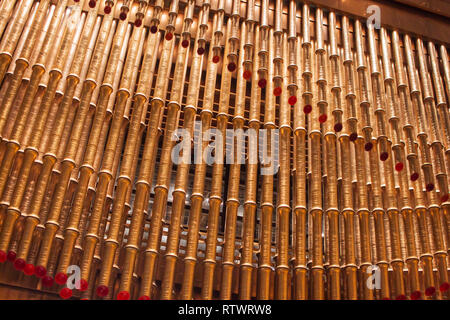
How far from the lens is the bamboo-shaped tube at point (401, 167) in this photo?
11.2 feet

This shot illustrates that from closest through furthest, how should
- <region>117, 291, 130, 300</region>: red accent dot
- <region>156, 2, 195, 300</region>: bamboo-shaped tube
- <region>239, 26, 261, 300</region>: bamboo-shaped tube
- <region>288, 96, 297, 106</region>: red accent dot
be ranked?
<region>117, 291, 130, 300</region>: red accent dot → <region>156, 2, 195, 300</region>: bamboo-shaped tube → <region>239, 26, 261, 300</region>: bamboo-shaped tube → <region>288, 96, 297, 106</region>: red accent dot

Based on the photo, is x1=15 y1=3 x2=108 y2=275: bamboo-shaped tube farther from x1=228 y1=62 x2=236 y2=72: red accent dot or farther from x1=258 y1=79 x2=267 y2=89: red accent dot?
x1=258 y1=79 x2=267 y2=89: red accent dot

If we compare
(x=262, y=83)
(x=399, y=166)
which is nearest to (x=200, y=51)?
(x=262, y=83)

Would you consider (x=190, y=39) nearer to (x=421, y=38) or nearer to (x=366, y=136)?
(x=366, y=136)

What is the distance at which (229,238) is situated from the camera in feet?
10.7

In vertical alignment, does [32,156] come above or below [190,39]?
below

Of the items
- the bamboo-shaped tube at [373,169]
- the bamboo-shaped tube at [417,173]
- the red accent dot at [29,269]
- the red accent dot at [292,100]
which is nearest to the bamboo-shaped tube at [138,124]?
the red accent dot at [29,269]

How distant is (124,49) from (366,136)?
1822 millimetres

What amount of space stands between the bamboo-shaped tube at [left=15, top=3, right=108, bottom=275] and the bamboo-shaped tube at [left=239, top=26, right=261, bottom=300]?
106cm

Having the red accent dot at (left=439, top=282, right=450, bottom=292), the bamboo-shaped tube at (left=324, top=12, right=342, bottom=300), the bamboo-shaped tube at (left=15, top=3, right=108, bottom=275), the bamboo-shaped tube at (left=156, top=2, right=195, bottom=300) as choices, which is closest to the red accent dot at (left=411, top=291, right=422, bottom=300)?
the red accent dot at (left=439, top=282, right=450, bottom=292)

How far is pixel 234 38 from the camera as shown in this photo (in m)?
4.09

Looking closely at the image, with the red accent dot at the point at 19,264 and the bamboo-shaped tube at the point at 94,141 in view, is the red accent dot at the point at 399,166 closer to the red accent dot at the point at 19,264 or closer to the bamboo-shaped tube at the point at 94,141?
the bamboo-shaped tube at the point at 94,141

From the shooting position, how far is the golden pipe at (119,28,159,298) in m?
3.00
